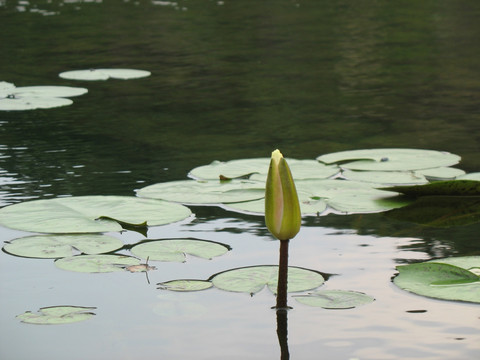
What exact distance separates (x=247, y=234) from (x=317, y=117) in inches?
76.0

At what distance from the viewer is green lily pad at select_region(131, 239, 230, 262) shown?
2285 mm

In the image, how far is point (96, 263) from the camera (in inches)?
88.0

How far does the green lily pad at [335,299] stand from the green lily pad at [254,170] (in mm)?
1028

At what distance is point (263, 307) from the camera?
77.0 inches

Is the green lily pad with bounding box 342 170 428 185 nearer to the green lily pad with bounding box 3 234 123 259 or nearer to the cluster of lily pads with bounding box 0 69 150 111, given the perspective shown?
the green lily pad with bounding box 3 234 123 259

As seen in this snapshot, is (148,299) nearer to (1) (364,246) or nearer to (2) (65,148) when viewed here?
(1) (364,246)

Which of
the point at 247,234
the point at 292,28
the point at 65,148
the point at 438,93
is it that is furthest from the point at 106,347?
the point at 292,28

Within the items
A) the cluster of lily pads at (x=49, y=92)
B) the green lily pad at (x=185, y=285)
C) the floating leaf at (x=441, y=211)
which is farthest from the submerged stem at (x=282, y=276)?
the cluster of lily pads at (x=49, y=92)

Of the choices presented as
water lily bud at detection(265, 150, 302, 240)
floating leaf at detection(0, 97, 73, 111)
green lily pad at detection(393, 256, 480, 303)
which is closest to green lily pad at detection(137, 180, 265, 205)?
green lily pad at detection(393, 256, 480, 303)

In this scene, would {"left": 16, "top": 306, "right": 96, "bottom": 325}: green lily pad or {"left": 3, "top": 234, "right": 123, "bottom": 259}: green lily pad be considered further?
{"left": 3, "top": 234, "right": 123, "bottom": 259}: green lily pad

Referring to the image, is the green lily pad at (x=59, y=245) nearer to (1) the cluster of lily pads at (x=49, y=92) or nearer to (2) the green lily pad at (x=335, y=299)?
(2) the green lily pad at (x=335, y=299)

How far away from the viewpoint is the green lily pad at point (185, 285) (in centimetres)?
206

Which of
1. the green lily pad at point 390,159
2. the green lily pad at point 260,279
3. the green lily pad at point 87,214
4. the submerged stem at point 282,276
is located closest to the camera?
the submerged stem at point 282,276

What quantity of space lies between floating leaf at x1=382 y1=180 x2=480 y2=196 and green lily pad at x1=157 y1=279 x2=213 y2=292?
0.90 meters
